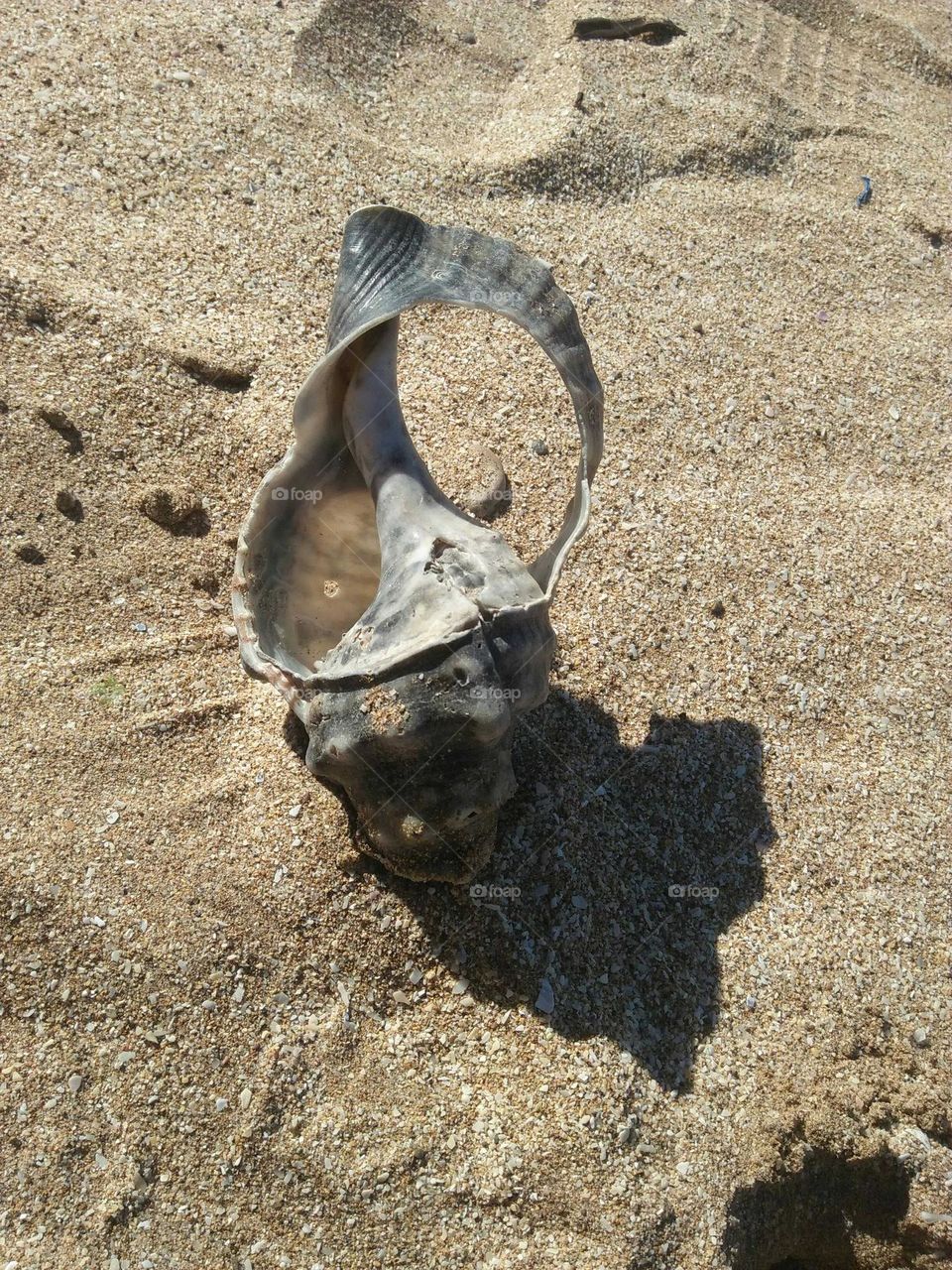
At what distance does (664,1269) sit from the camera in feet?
6.21

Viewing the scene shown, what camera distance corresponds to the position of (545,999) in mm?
2055

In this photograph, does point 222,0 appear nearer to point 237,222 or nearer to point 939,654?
Result: point 237,222

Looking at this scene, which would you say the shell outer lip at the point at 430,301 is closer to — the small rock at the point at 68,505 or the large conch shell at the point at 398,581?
the large conch shell at the point at 398,581

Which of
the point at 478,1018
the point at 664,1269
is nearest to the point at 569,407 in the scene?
the point at 478,1018

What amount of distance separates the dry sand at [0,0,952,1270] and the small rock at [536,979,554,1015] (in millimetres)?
11

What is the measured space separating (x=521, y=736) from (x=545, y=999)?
0.64 metres

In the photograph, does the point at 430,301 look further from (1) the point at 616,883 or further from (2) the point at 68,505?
(1) the point at 616,883

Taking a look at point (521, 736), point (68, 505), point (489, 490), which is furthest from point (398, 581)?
point (68, 505)

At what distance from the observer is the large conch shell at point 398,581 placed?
71.3 inches

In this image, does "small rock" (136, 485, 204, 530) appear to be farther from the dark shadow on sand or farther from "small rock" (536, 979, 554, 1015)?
"small rock" (536, 979, 554, 1015)

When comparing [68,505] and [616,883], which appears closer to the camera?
[616,883]

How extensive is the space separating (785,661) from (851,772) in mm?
355

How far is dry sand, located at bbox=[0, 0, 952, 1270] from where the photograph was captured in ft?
6.27

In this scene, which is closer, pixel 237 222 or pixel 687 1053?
pixel 687 1053
